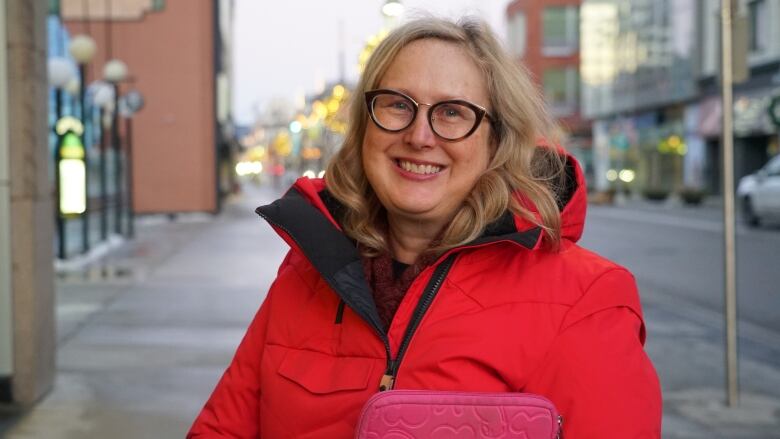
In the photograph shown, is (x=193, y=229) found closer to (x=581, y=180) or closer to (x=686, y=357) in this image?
(x=686, y=357)

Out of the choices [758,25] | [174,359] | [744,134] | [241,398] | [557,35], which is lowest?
[174,359]

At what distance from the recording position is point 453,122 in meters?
2.26

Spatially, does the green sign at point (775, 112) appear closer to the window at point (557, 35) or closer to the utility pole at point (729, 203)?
the utility pole at point (729, 203)

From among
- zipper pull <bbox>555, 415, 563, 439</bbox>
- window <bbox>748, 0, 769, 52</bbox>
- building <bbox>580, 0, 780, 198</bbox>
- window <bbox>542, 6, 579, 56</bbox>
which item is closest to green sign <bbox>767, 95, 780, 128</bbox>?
zipper pull <bbox>555, 415, 563, 439</bbox>

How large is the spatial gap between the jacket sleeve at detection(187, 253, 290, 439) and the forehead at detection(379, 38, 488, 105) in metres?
0.58

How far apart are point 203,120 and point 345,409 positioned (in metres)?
30.6

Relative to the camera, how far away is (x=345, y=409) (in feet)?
6.88

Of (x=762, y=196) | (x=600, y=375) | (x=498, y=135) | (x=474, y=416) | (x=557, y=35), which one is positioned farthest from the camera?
(x=557, y=35)

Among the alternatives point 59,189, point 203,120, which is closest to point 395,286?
point 59,189

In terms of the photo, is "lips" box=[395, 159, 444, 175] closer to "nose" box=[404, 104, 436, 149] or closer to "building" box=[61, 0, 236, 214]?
"nose" box=[404, 104, 436, 149]

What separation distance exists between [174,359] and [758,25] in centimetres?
3616

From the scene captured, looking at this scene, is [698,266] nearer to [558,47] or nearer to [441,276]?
[441,276]

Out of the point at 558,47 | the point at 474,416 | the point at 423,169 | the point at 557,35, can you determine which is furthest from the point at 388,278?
the point at 557,35

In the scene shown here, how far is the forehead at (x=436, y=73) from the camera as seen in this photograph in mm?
2225
